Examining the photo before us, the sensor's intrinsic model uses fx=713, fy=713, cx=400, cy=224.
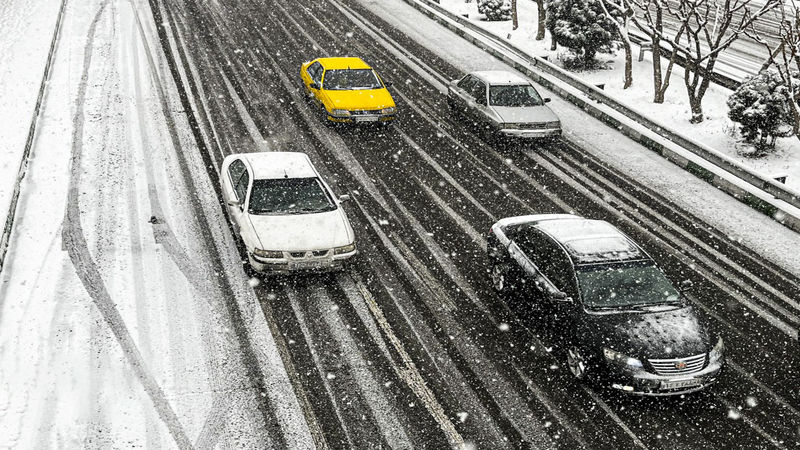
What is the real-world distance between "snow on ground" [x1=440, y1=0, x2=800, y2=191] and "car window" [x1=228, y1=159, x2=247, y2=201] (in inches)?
428

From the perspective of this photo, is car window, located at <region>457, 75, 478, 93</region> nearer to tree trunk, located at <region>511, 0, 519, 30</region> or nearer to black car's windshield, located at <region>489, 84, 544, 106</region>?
black car's windshield, located at <region>489, 84, 544, 106</region>

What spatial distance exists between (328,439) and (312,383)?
105 cm

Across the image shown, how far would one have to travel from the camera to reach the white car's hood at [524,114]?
17016mm

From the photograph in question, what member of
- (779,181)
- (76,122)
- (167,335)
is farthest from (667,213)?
(76,122)

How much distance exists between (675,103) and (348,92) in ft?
33.2

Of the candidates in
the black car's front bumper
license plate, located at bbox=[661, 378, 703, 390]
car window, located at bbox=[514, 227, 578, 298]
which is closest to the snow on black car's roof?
car window, located at bbox=[514, 227, 578, 298]

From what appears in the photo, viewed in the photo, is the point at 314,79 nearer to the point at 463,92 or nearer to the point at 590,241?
the point at 463,92

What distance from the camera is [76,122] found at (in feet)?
55.8

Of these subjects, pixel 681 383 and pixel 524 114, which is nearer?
pixel 681 383

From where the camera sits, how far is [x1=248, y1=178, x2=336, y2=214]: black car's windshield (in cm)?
1152

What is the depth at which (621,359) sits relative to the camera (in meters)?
8.67

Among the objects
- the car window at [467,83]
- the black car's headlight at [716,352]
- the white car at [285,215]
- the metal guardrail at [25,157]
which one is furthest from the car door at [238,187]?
the car window at [467,83]

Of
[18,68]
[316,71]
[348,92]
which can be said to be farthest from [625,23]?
[18,68]

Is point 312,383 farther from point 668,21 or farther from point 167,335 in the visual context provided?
point 668,21
